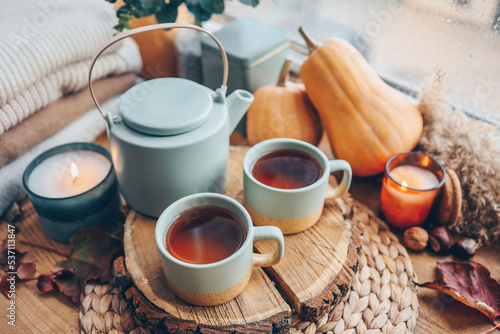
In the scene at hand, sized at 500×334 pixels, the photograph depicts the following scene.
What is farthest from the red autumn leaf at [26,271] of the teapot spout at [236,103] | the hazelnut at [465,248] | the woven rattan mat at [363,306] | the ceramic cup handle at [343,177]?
the hazelnut at [465,248]

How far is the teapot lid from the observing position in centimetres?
64

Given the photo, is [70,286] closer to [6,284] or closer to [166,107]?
[6,284]

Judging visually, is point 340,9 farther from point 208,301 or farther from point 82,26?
point 208,301

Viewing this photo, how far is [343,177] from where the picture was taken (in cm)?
76

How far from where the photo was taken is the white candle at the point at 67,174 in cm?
79

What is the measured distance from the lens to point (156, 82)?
73 centimetres

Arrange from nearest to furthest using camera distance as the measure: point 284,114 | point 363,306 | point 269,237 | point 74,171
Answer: point 269,237 < point 363,306 < point 74,171 < point 284,114

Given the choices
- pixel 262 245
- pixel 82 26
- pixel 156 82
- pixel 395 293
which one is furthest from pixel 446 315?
pixel 82 26

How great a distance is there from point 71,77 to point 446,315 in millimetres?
910

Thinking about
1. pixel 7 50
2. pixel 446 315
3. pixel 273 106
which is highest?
pixel 7 50

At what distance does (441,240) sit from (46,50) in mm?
894

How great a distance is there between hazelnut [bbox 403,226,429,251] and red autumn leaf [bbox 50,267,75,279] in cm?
66

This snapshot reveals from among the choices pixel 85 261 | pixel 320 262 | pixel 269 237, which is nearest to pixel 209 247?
pixel 269 237

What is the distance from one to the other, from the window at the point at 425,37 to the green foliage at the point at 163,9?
0.99 feet
